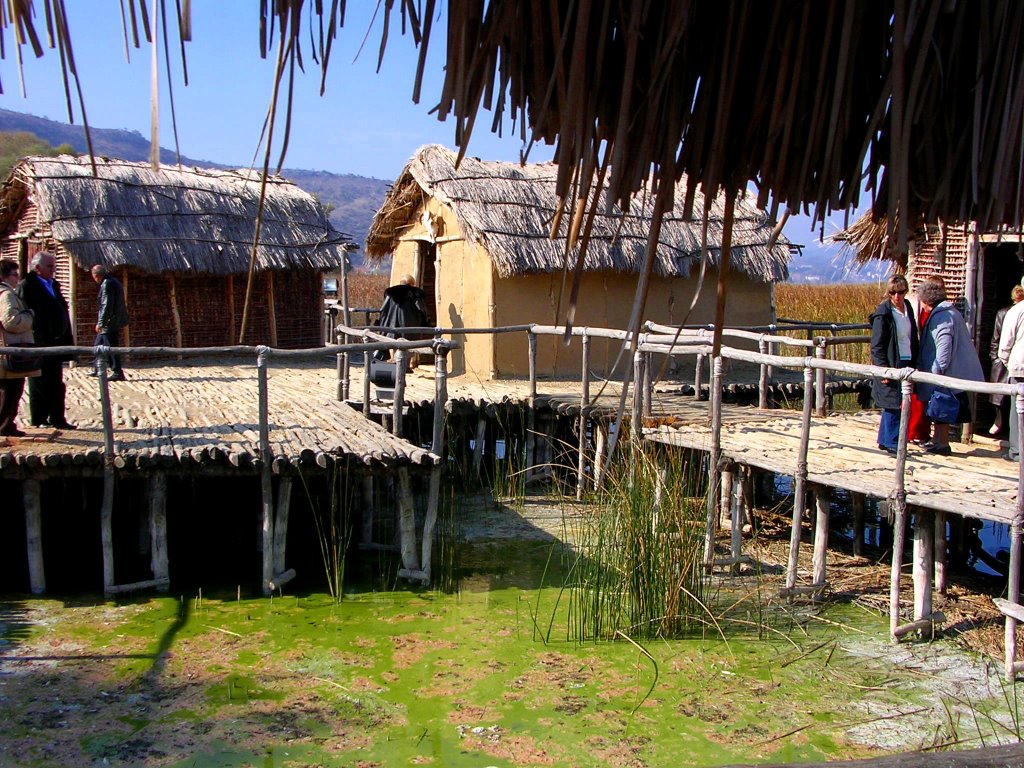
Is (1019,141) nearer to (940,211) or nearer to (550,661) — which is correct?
(940,211)

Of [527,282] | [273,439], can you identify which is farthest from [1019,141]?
[527,282]

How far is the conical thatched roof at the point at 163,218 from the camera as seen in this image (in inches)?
552

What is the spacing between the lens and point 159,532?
24.9 ft

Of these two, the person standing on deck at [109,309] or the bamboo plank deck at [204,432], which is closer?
the bamboo plank deck at [204,432]

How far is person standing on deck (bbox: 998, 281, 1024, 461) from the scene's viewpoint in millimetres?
7609

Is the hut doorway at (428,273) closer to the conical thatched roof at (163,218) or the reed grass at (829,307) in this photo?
the conical thatched roof at (163,218)

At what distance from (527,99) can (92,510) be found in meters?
8.22

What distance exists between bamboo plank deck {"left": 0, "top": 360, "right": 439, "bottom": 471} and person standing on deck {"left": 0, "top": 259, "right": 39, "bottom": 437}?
18 centimetres

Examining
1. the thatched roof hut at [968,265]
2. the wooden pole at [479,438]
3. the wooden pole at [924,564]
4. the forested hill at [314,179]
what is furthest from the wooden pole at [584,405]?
the forested hill at [314,179]

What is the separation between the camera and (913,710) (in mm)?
5766

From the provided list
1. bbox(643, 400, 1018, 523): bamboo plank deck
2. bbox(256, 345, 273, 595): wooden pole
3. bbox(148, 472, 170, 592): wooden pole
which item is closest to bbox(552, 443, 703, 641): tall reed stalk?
bbox(643, 400, 1018, 523): bamboo plank deck

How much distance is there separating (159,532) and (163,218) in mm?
8519

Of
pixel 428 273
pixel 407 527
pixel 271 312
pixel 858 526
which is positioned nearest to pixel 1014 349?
pixel 858 526

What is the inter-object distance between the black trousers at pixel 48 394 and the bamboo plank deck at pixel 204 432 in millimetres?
169
